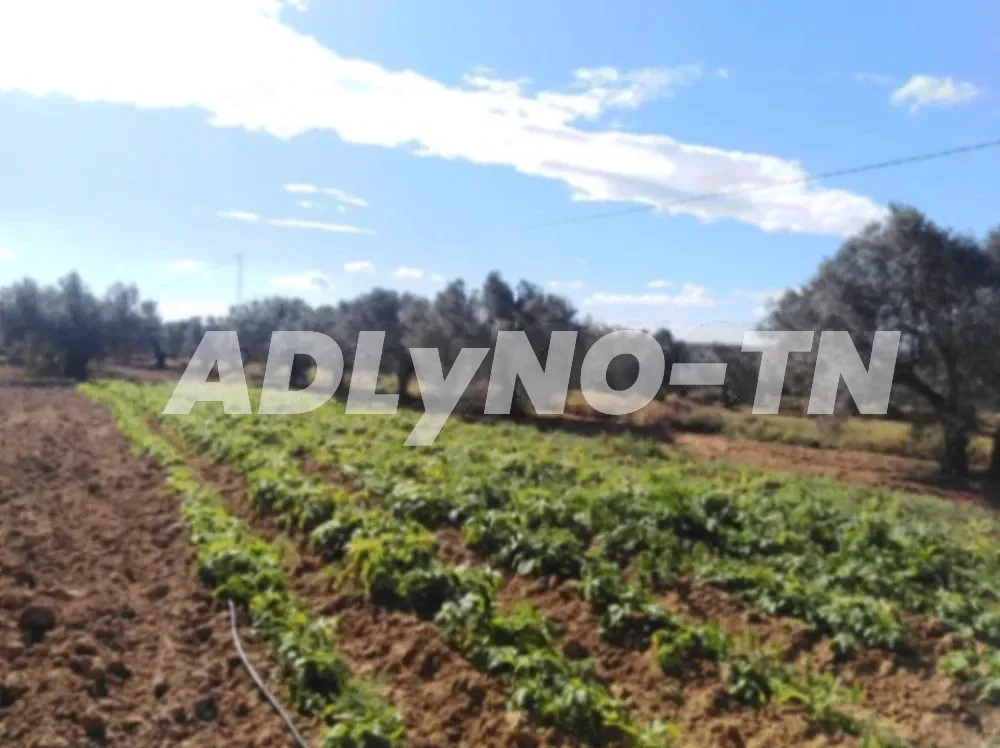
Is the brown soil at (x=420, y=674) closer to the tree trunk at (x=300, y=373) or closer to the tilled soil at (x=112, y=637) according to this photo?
the tilled soil at (x=112, y=637)

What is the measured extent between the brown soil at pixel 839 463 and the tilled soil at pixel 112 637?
15.6 m

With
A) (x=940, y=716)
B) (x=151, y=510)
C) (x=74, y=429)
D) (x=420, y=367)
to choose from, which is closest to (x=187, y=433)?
(x=74, y=429)

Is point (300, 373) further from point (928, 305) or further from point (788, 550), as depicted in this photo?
point (788, 550)

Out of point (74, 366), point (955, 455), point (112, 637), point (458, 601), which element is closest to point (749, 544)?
point (458, 601)

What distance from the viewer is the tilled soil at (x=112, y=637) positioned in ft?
18.5

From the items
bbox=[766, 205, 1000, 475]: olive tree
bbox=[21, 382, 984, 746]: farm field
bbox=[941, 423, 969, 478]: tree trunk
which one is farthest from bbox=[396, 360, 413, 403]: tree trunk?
bbox=[21, 382, 984, 746]: farm field

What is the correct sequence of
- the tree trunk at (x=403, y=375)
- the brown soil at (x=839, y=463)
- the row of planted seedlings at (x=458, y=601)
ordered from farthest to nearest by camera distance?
the tree trunk at (x=403, y=375) < the brown soil at (x=839, y=463) < the row of planted seedlings at (x=458, y=601)

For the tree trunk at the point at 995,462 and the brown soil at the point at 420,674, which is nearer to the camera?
the brown soil at the point at 420,674

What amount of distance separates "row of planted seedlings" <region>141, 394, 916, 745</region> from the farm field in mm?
25

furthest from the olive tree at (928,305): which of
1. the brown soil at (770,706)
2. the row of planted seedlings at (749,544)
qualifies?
the brown soil at (770,706)

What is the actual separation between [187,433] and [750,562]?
14803mm

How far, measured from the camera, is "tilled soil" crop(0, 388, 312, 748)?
5.63 meters

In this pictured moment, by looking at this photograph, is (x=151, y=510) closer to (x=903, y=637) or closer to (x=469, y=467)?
(x=469, y=467)

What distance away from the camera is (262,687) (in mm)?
6215
